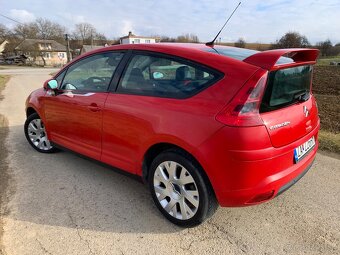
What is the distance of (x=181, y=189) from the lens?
9.21ft

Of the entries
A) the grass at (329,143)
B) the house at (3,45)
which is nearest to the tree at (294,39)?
the grass at (329,143)

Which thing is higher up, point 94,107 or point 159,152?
point 94,107

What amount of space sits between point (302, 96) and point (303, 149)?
1.68 ft

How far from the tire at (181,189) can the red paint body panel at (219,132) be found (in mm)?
112

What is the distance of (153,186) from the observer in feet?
10.00

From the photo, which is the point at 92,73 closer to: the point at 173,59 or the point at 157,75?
the point at 157,75

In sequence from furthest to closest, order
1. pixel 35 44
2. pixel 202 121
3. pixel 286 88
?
pixel 35 44 < pixel 286 88 < pixel 202 121

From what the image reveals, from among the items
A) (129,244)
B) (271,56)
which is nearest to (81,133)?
(129,244)

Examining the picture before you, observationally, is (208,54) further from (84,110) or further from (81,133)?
(81,133)

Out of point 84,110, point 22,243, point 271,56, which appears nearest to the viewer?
point 271,56

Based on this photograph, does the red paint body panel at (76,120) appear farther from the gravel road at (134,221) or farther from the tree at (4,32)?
the tree at (4,32)

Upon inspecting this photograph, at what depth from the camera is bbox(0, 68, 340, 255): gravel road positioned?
102 inches

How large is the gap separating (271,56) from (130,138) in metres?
1.56

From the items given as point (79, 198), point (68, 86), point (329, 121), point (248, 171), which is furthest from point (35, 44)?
point (248, 171)
